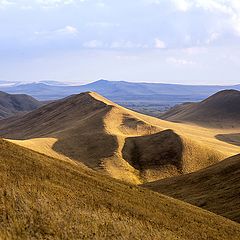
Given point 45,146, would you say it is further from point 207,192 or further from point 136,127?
point 207,192

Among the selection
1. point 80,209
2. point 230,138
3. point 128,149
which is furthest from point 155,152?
point 230,138

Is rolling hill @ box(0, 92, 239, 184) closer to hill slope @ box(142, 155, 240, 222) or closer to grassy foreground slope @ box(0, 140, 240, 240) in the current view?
hill slope @ box(142, 155, 240, 222)

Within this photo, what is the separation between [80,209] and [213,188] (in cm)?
2898

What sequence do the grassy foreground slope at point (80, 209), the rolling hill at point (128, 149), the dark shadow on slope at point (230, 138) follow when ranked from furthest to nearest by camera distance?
the dark shadow on slope at point (230, 138)
the rolling hill at point (128, 149)
the grassy foreground slope at point (80, 209)

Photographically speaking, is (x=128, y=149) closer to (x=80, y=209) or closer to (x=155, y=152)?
(x=155, y=152)

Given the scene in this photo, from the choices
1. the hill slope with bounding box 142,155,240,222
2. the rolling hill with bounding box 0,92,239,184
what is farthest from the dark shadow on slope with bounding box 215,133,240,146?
the hill slope with bounding box 142,155,240,222

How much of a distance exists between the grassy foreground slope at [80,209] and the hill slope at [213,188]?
9.67 m

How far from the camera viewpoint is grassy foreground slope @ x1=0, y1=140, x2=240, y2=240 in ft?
96.7

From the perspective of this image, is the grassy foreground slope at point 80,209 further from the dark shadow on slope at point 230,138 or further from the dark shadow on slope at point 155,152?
the dark shadow on slope at point 230,138

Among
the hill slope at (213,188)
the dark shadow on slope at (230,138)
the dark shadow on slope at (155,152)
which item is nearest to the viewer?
the hill slope at (213,188)

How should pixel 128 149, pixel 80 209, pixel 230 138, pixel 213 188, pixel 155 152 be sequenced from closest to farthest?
pixel 80 209 → pixel 213 188 → pixel 155 152 → pixel 128 149 → pixel 230 138

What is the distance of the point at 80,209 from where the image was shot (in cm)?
3275

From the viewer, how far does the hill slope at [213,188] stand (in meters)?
50.2

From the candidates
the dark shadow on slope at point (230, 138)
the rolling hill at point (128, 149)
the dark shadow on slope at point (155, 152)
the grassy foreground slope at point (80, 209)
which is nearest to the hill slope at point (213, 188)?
the grassy foreground slope at point (80, 209)
